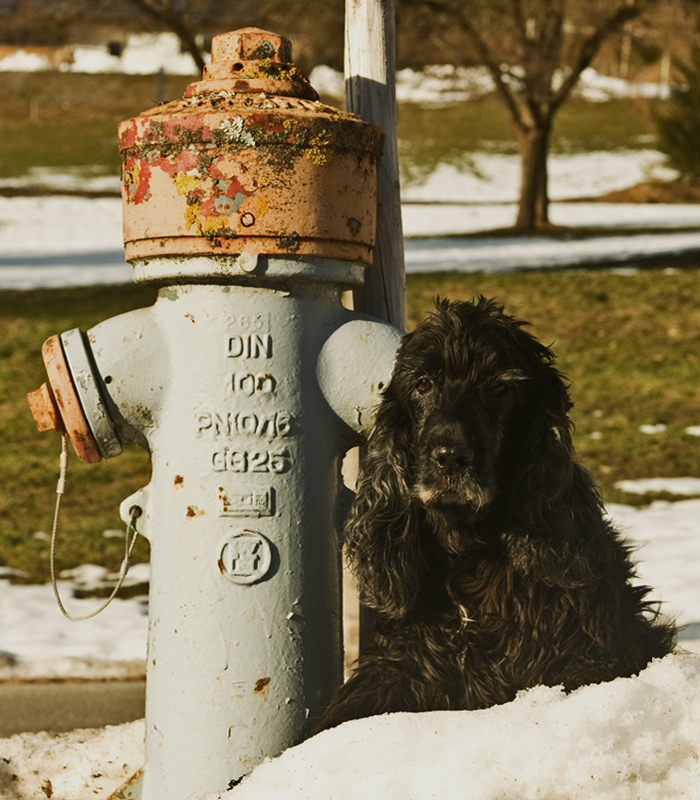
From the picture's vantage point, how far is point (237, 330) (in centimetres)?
264

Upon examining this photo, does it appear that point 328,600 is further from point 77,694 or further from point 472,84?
point 472,84

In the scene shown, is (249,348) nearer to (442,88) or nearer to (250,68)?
(250,68)

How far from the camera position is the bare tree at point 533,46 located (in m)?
17.8

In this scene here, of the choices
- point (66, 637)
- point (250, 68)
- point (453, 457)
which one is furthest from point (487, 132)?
point (453, 457)

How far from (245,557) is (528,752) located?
86 cm

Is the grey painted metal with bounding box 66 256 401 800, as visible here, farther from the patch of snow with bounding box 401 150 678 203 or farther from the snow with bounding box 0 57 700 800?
the patch of snow with bounding box 401 150 678 203

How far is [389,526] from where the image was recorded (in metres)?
2.45

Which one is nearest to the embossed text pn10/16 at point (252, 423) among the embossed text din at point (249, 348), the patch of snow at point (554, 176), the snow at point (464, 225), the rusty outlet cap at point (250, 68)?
the embossed text din at point (249, 348)

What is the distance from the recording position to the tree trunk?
726 inches

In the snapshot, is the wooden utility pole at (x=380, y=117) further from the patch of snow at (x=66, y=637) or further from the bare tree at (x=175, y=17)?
the bare tree at (x=175, y=17)

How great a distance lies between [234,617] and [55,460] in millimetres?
5852

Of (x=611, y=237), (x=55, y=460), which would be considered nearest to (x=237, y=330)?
(x=55, y=460)

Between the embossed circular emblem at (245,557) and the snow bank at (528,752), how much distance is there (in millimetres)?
480

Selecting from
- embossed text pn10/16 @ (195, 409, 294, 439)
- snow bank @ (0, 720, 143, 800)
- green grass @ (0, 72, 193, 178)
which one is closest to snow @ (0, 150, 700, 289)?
green grass @ (0, 72, 193, 178)
